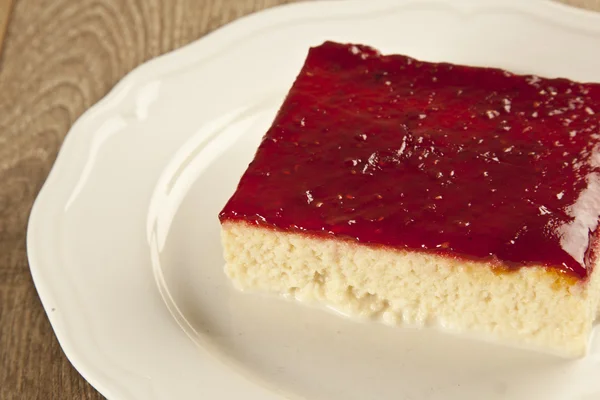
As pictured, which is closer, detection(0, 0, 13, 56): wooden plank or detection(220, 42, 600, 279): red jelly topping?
detection(220, 42, 600, 279): red jelly topping

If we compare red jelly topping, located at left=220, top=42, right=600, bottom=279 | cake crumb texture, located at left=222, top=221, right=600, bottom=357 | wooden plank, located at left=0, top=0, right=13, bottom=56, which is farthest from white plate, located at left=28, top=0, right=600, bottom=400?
wooden plank, located at left=0, top=0, right=13, bottom=56

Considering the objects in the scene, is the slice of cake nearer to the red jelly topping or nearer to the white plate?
the red jelly topping

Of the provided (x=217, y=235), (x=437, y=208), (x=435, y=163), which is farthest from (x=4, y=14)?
(x=437, y=208)

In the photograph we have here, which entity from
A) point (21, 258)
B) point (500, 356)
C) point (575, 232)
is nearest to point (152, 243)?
point (21, 258)

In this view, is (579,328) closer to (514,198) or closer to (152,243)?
(514,198)

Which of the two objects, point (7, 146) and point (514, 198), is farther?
point (7, 146)

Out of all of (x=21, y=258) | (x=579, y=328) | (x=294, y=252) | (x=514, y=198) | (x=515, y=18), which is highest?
(x=515, y=18)
